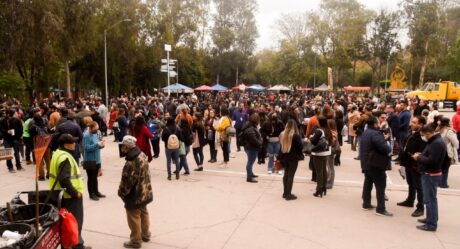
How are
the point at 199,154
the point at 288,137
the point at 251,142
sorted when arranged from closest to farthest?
the point at 288,137, the point at 251,142, the point at 199,154

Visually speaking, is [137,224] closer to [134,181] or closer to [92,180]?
[134,181]

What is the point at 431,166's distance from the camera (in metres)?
5.92

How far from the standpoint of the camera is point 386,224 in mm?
6477

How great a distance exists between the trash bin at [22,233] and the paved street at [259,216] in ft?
5.40

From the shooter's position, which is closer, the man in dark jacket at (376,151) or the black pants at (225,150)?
the man in dark jacket at (376,151)

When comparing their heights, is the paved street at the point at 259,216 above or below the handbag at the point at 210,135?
below

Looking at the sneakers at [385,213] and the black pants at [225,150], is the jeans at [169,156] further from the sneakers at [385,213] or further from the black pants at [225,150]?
the sneakers at [385,213]

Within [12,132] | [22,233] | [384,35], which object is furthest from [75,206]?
[384,35]

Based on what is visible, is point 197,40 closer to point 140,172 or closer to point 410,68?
point 410,68

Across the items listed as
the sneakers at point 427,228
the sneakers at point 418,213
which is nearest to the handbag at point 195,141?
the sneakers at point 418,213

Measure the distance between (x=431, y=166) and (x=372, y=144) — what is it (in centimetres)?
109

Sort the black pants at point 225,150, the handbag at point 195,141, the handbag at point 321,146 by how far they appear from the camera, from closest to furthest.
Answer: the handbag at point 321,146 < the handbag at point 195,141 < the black pants at point 225,150

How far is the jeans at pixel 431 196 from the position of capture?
19.6 feet

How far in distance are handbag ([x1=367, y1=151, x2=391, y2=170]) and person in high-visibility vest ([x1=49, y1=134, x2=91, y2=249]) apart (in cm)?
469
